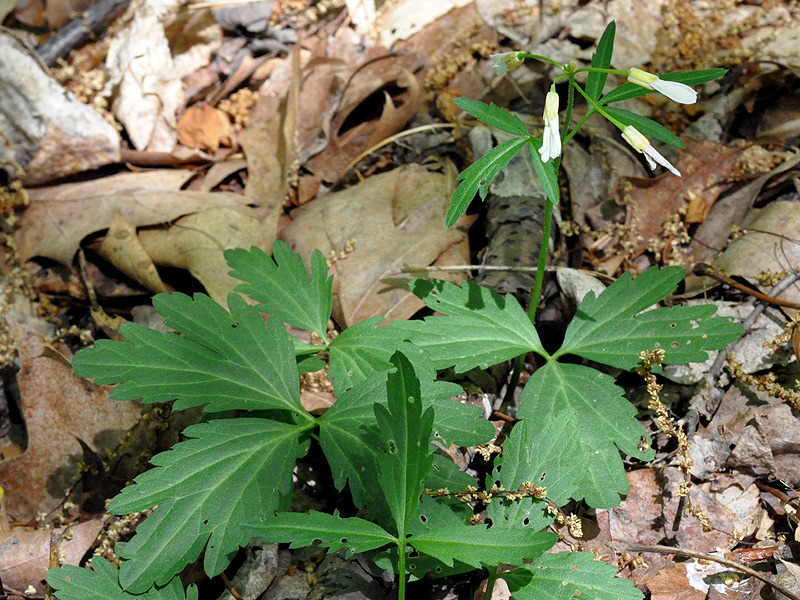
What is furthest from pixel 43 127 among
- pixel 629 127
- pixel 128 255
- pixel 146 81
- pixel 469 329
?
pixel 629 127

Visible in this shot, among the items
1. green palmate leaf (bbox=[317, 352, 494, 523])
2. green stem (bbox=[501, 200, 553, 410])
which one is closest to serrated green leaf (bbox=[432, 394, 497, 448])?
green palmate leaf (bbox=[317, 352, 494, 523])

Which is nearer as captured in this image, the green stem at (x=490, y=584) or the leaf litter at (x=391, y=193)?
the green stem at (x=490, y=584)

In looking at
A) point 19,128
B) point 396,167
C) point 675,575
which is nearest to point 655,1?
point 396,167

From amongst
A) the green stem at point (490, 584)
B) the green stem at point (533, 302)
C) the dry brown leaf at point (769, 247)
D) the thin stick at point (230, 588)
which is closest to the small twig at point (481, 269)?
the green stem at point (533, 302)

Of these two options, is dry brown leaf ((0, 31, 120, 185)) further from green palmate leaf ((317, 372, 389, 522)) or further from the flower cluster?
the flower cluster

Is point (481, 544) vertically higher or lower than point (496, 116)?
lower

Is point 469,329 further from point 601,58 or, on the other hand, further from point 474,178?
point 601,58

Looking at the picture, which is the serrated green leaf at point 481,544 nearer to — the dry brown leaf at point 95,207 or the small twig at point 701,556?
the small twig at point 701,556
